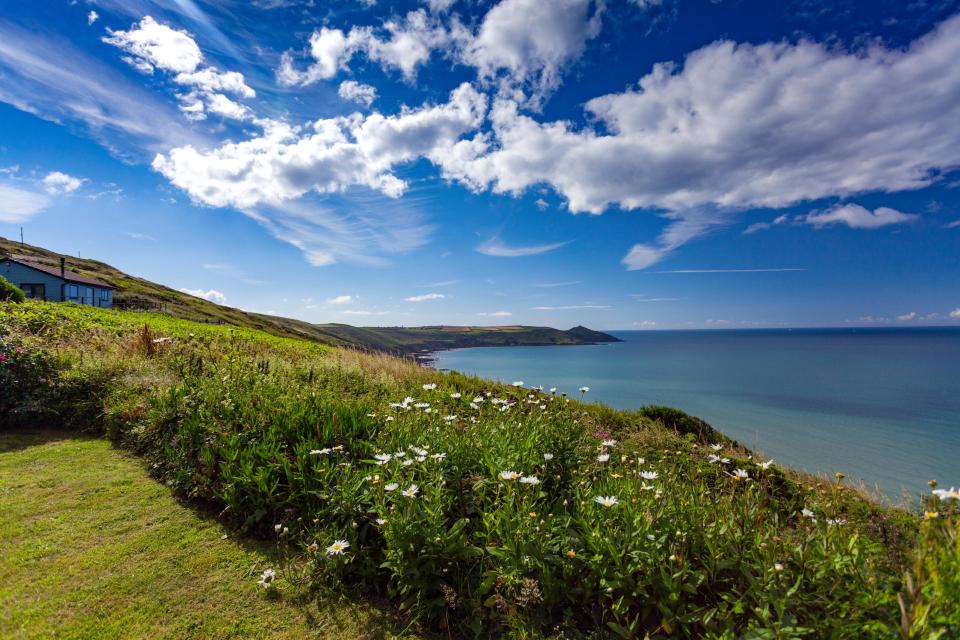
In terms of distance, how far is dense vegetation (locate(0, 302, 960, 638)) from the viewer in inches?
76.0

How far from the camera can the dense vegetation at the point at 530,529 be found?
1.93 m

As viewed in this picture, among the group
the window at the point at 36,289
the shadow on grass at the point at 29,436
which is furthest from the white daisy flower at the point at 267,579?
the window at the point at 36,289

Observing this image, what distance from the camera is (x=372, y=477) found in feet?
10.1

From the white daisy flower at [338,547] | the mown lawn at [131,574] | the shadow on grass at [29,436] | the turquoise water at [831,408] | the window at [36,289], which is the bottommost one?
the turquoise water at [831,408]

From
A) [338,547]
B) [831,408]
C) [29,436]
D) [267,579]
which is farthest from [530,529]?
[831,408]

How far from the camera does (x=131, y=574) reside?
2912mm

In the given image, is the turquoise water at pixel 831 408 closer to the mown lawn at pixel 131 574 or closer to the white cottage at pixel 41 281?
the mown lawn at pixel 131 574

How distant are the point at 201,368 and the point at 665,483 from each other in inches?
283

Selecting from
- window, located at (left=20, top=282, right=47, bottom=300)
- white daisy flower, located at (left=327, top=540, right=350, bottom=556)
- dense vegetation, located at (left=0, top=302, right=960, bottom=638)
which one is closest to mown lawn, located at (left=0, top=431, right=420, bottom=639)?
dense vegetation, located at (left=0, top=302, right=960, bottom=638)

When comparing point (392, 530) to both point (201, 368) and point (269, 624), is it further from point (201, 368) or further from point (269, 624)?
point (201, 368)

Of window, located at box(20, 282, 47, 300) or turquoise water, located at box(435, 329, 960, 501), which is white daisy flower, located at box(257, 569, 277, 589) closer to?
turquoise water, located at box(435, 329, 960, 501)

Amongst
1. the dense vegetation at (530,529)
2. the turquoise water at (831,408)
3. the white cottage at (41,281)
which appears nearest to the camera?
the dense vegetation at (530,529)

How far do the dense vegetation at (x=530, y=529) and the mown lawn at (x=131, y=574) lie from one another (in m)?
0.22

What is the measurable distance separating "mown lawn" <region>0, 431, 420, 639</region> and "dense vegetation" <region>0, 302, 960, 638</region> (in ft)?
0.73
